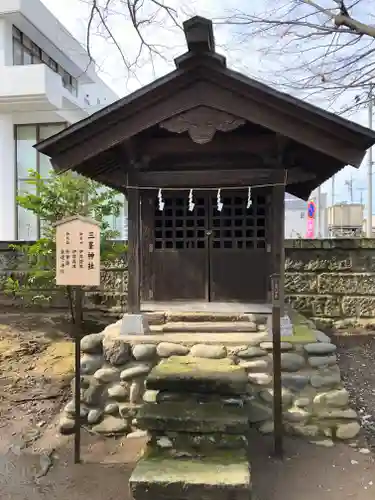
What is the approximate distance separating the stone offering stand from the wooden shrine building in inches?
28.5

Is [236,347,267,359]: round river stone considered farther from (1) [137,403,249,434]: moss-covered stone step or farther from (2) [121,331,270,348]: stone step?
(1) [137,403,249,434]: moss-covered stone step

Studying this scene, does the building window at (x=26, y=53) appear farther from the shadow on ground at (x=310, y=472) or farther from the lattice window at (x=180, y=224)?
the shadow on ground at (x=310, y=472)

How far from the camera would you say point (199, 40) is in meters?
4.66

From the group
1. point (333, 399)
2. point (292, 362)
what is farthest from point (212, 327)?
point (333, 399)

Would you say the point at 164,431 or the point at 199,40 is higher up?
the point at 199,40

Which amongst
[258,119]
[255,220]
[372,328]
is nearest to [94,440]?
[255,220]

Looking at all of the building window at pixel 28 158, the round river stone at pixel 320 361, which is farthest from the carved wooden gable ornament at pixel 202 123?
the building window at pixel 28 158

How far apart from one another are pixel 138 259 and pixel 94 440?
2258 millimetres

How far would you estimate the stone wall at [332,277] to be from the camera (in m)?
9.33

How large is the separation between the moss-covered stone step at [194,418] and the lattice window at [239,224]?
2541 millimetres

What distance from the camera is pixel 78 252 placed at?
15.7 ft

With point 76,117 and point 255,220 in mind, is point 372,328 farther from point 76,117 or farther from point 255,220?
point 76,117

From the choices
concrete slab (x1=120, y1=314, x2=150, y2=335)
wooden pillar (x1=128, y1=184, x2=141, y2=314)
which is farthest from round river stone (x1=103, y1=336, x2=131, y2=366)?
wooden pillar (x1=128, y1=184, x2=141, y2=314)

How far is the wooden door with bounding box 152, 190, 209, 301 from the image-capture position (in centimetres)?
636
